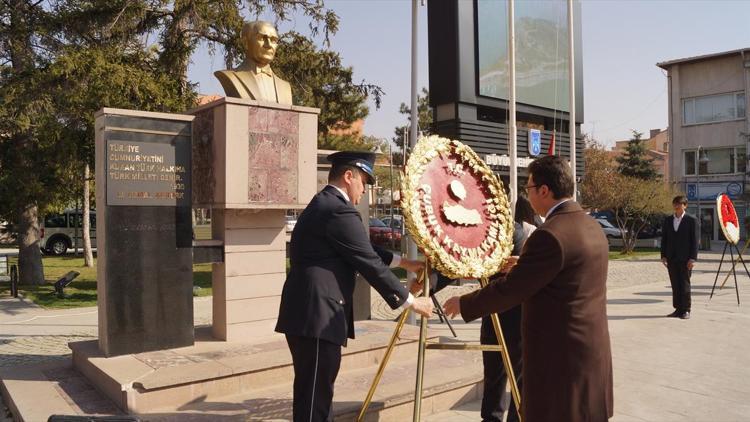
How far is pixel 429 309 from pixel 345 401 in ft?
4.65

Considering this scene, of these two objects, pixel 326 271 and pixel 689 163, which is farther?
pixel 689 163

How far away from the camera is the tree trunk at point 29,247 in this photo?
1361cm

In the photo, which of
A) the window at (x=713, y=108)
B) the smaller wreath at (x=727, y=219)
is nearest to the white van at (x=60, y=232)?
the smaller wreath at (x=727, y=219)

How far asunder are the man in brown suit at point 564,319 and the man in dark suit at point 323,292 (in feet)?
2.50

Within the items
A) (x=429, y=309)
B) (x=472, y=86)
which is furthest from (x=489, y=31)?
(x=429, y=309)

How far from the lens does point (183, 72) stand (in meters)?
12.7

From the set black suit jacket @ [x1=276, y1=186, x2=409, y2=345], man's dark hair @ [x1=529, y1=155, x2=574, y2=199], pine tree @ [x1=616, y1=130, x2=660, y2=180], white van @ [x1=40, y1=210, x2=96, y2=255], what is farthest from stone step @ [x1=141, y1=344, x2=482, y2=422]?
pine tree @ [x1=616, y1=130, x2=660, y2=180]

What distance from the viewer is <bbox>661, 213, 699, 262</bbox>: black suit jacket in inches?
363

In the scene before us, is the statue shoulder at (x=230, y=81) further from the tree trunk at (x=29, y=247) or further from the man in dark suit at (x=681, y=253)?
the tree trunk at (x=29, y=247)

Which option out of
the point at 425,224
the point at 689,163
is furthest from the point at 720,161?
the point at 425,224

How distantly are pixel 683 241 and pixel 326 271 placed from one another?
26.1ft

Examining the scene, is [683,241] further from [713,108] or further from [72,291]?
[713,108]

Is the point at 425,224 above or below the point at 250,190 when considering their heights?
below

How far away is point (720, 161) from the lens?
115ft
